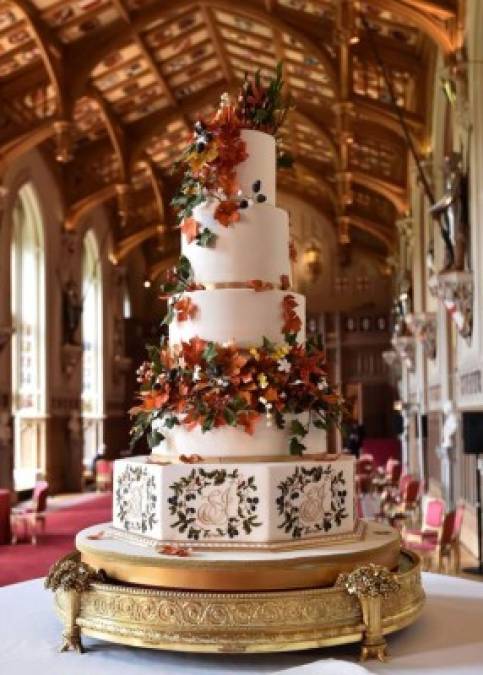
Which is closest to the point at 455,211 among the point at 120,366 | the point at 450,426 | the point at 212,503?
the point at 450,426

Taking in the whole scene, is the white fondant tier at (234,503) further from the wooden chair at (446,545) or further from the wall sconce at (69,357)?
the wall sconce at (69,357)

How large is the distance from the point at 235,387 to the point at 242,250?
781 mm

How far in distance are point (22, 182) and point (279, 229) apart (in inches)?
549

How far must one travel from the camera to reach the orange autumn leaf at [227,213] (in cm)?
470

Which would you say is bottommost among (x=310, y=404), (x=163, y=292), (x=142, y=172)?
(x=310, y=404)

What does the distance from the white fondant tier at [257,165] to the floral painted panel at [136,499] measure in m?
1.61

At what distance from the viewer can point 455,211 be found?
9922mm

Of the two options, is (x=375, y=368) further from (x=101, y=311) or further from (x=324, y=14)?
(x=324, y=14)

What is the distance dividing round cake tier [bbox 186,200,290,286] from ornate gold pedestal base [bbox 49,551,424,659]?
1.66 m

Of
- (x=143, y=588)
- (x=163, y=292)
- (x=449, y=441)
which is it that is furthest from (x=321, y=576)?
(x=449, y=441)

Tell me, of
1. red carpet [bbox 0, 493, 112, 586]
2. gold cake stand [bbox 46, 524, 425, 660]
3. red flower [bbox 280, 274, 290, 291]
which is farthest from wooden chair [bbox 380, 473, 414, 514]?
gold cake stand [bbox 46, 524, 425, 660]

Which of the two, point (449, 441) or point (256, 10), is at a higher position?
point (256, 10)

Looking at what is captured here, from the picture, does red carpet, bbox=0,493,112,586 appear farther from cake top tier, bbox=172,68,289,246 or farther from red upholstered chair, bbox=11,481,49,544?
cake top tier, bbox=172,68,289,246

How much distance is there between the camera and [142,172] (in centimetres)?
2339
